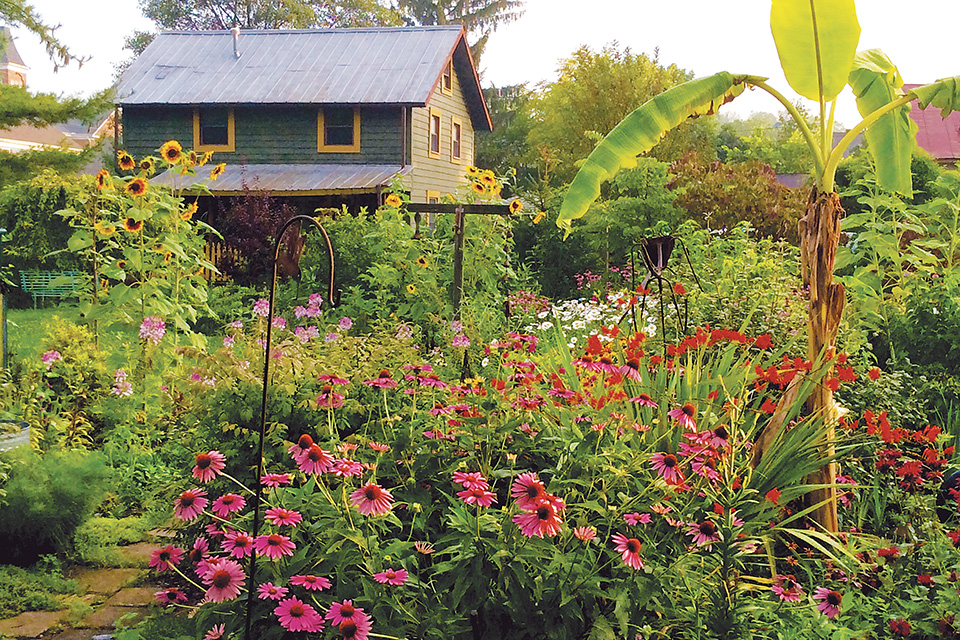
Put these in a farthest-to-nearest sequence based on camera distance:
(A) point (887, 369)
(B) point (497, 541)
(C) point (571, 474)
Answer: (A) point (887, 369) < (C) point (571, 474) < (B) point (497, 541)

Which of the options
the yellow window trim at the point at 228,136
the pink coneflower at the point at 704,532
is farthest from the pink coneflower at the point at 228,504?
the yellow window trim at the point at 228,136

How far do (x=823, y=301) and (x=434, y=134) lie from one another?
17150 millimetres

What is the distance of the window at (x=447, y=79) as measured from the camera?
65.7 ft

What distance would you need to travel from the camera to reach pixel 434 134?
20062mm

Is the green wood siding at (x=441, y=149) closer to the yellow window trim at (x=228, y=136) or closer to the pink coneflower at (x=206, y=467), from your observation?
the yellow window trim at (x=228, y=136)

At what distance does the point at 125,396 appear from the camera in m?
5.20

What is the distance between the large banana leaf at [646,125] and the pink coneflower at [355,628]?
108 inches

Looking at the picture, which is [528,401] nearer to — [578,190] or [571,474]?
[571,474]

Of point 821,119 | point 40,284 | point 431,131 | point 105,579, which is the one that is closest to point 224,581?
point 105,579

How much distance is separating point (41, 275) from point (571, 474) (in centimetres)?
1397

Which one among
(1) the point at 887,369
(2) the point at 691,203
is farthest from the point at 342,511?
(2) the point at 691,203

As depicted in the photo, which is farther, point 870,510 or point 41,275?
point 41,275

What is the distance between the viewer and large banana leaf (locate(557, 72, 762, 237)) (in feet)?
13.5

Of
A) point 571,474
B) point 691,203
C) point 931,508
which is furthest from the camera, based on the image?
point 691,203
